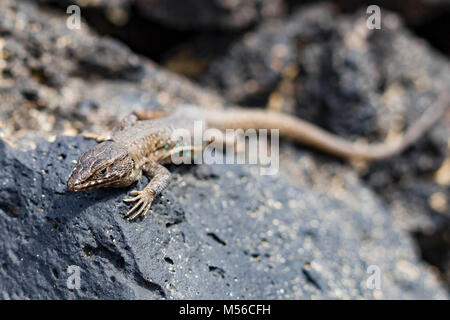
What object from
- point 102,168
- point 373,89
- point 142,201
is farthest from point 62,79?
point 373,89

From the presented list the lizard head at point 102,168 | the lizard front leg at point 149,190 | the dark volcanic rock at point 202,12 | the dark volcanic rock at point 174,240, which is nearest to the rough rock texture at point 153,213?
the dark volcanic rock at point 174,240

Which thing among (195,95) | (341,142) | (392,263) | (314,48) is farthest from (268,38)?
(392,263)

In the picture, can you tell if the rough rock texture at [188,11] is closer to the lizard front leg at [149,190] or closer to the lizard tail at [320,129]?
the lizard tail at [320,129]

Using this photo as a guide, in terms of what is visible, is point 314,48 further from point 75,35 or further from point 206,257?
point 206,257

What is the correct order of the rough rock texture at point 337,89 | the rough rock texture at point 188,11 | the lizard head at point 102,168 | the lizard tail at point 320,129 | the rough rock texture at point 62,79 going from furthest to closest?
the rough rock texture at point 337,89, the rough rock texture at point 188,11, the lizard tail at point 320,129, the rough rock texture at point 62,79, the lizard head at point 102,168

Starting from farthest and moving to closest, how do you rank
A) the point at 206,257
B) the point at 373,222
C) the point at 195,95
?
the point at 195,95, the point at 373,222, the point at 206,257
